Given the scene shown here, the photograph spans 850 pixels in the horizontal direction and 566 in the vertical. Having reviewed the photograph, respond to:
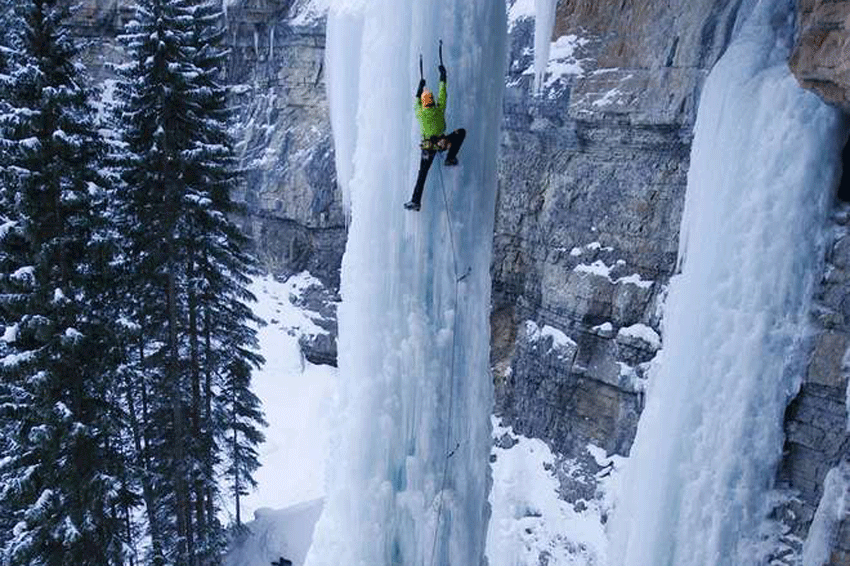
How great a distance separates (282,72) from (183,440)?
16.9 meters

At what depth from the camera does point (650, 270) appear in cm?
1433

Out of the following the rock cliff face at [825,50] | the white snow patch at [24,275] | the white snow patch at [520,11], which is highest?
the white snow patch at [520,11]

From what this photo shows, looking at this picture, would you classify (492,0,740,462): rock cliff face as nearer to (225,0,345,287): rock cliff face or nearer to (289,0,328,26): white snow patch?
(225,0,345,287): rock cliff face

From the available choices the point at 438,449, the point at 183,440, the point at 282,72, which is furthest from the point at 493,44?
the point at 282,72

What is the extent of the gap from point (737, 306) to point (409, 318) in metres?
4.13

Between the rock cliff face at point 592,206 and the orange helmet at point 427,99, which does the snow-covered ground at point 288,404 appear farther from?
the orange helmet at point 427,99

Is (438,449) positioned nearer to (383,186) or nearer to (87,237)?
(383,186)

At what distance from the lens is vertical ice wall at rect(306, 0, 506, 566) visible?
618 cm

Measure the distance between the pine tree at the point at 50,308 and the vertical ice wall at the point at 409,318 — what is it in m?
4.62

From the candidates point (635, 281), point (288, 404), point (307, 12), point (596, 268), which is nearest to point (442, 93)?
point (635, 281)

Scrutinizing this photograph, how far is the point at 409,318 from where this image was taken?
6.29 metres

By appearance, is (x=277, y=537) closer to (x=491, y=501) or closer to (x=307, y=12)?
(x=491, y=501)

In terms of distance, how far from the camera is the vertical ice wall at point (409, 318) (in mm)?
6180

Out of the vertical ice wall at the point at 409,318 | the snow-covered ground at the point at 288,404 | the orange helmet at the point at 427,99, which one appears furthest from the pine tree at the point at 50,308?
the snow-covered ground at the point at 288,404
